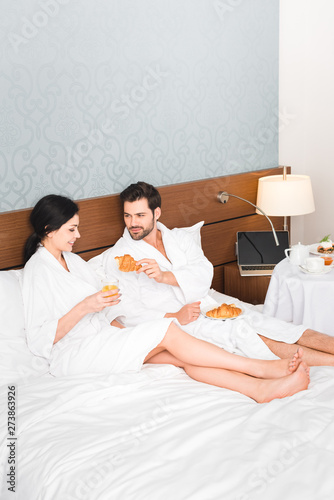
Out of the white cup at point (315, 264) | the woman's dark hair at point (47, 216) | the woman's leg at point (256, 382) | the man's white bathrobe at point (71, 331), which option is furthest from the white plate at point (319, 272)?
the woman's dark hair at point (47, 216)

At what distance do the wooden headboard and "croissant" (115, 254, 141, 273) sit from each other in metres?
0.33

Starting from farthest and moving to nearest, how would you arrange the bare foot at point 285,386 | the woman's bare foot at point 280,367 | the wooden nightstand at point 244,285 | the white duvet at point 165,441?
the wooden nightstand at point 244,285
the woman's bare foot at point 280,367
the bare foot at point 285,386
the white duvet at point 165,441

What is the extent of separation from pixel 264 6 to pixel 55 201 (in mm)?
2075

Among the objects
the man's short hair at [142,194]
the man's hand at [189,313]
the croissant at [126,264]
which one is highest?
the man's short hair at [142,194]

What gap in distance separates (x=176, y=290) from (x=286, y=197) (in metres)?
1.12

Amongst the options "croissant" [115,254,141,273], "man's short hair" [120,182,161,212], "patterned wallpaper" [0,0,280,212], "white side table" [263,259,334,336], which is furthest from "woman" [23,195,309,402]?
"white side table" [263,259,334,336]

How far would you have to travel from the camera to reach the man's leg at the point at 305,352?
2312 mm

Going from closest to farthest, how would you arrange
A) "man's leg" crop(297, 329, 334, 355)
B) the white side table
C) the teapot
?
"man's leg" crop(297, 329, 334, 355) < the white side table < the teapot

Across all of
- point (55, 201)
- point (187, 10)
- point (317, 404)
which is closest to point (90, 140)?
point (55, 201)

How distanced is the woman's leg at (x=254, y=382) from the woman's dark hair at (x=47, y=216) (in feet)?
2.70

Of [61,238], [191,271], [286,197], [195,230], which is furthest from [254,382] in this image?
[286,197]

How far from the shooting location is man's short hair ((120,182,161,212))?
9.36ft

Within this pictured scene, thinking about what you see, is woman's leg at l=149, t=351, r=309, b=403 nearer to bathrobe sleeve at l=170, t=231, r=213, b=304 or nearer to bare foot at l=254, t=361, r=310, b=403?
bare foot at l=254, t=361, r=310, b=403

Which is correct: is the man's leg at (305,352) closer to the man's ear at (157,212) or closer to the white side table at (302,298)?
the white side table at (302,298)
